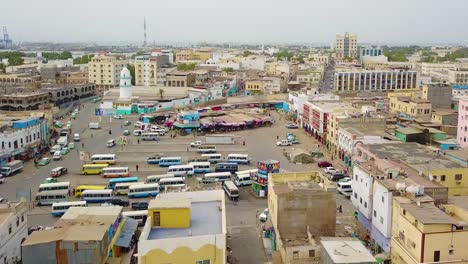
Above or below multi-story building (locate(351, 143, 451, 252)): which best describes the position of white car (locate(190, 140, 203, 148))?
below

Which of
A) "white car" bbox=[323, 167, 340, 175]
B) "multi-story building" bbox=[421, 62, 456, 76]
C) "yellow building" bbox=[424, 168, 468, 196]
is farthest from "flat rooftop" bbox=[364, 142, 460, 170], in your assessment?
"multi-story building" bbox=[421, 62, 456, 76]

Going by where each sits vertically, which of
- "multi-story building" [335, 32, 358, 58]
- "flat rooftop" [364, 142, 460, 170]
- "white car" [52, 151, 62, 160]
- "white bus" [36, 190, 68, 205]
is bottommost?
"white bus" [36, 190, 68, 205]

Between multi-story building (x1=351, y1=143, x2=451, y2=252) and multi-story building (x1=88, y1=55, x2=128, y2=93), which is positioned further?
multi-story building (x1=88, y1=55, x2=128, y2=93)

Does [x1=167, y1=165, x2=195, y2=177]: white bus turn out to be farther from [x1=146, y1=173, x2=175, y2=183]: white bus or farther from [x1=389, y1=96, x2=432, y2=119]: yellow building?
[x1=389, y1=96, x2=432, y2=119]: yellow building

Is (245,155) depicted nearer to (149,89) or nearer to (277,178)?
(277,178)

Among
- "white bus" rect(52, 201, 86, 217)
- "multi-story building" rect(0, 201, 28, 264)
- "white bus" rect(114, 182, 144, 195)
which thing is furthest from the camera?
"white bus" rect(114, 182, 144, 195)

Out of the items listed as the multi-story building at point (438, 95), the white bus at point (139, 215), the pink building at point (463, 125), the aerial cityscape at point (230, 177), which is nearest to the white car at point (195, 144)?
the aerial cityscape at point (230, 177)

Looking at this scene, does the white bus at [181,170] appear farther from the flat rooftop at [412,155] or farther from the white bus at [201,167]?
the flat rooftop at [412,155]
